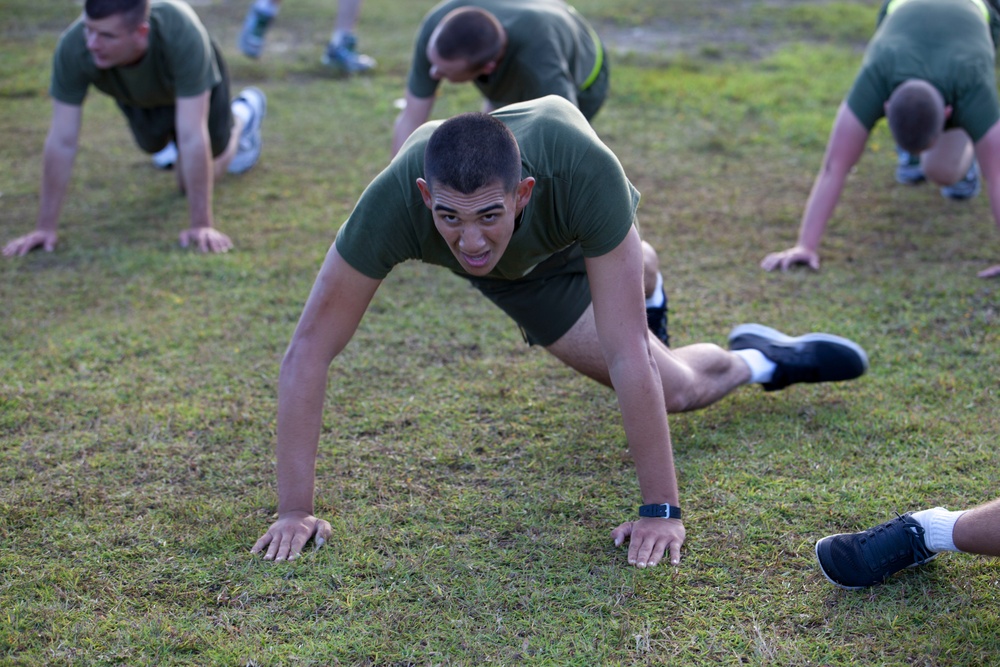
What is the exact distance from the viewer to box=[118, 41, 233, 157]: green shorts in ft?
19.0

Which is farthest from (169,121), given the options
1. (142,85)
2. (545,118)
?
(545,118)

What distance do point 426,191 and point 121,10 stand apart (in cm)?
320

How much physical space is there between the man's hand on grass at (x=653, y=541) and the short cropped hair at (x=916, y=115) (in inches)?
104

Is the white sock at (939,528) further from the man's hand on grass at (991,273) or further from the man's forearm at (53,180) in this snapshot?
the man's forearm at (53,180)

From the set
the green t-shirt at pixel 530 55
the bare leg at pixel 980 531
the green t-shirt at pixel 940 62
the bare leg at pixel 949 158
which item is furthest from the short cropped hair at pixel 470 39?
the bare leg at pixel 980 531

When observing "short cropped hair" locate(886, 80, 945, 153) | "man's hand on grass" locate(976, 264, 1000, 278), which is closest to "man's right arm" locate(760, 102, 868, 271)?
"short cropped hair" locate(886, 80, 945, 153)

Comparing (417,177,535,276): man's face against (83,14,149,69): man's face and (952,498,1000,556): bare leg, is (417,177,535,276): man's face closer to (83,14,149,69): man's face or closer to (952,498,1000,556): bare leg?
(952,498,1000,556): bare leg

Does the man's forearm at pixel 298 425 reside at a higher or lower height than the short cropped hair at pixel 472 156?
lower

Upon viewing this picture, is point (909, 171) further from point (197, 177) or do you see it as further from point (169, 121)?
point (169, 121)

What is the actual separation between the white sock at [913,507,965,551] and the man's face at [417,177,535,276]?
4.69ft

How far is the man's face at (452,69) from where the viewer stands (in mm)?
4613

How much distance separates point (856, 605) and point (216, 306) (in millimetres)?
3323

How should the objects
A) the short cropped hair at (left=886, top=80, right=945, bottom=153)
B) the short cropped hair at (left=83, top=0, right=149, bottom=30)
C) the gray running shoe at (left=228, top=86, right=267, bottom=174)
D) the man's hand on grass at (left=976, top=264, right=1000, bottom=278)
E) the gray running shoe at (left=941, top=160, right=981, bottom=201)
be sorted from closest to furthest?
1. the short cropped hair at (left=886, top=80, right=945, bottom=153)
2. the man's hand on grass at (left=976, top=264, right=1000, bottom=278)
3. the short cropped hair at (left=83, top=0, right=149, bottom=30)
4. the gray running shoe at (left=941, top=160, right=981, bottom=201)
5. the gray running shoe at (left=228, top=86, right=267, bottom=174)

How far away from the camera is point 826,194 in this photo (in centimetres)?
497
